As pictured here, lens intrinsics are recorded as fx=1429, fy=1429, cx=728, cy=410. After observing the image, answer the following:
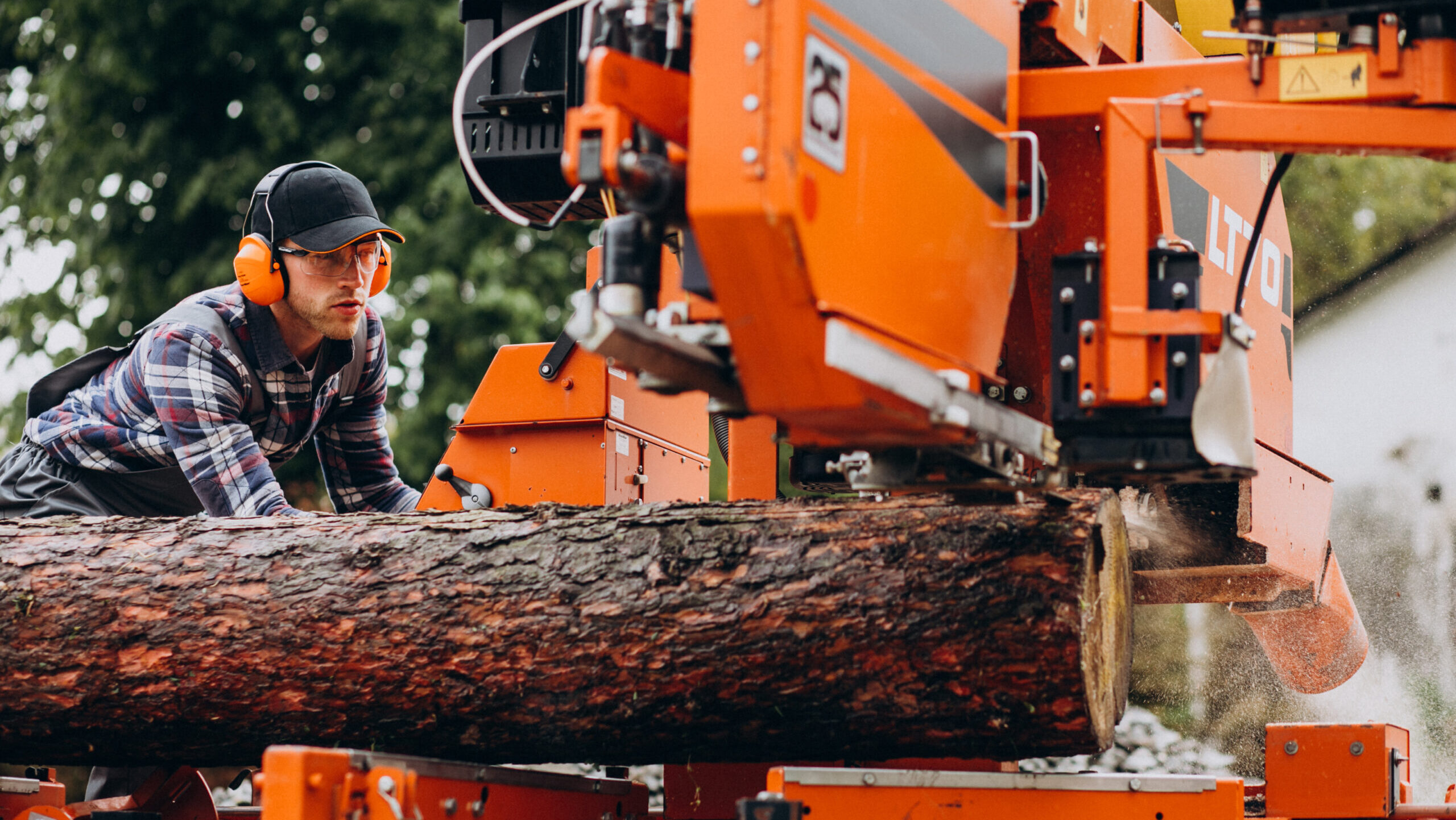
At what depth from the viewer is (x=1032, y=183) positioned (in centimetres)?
283

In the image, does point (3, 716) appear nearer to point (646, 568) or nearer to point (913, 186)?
point (646, 568)

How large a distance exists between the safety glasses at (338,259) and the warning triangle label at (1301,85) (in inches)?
106

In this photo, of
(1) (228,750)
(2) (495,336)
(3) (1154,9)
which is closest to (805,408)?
(1) (228,750)

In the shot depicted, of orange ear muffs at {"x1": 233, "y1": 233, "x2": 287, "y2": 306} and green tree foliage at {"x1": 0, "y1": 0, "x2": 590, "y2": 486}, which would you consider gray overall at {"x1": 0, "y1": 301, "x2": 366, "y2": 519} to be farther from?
green tree foliage at {"x1": 0, "y1": 0, "x2": 590, "y2": 486}

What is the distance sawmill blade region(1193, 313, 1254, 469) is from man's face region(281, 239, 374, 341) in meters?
2.63

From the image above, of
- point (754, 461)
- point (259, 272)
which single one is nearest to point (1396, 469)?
point (754, 461)

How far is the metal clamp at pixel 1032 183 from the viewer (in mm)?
2811

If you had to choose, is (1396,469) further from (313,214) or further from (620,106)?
(620,106)

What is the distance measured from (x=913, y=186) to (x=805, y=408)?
0.45m

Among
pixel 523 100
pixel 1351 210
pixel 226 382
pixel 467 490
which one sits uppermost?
pixel 1351 210

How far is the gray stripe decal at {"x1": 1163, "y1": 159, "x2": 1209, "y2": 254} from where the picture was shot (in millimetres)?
3322

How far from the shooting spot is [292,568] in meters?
3.42

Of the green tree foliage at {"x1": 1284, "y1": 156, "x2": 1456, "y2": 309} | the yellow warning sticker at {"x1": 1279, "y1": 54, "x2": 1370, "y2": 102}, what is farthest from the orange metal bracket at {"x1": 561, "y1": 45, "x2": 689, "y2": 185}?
the green tree foliage at {"x1": 1284, "y1": 156, "x2": 1456, "y2": 309}

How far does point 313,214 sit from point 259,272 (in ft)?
0.79
